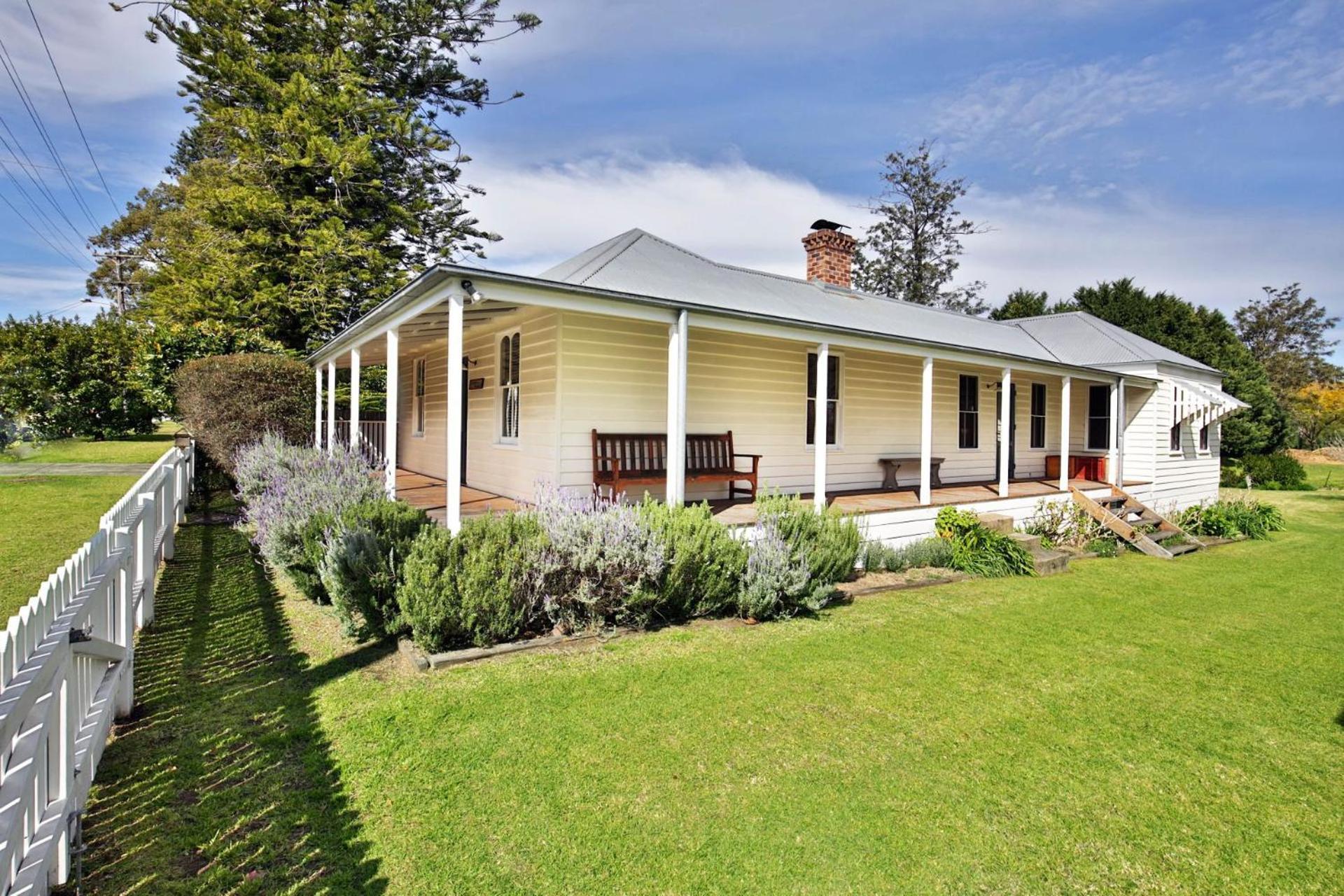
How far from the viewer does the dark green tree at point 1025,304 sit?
1129 inches

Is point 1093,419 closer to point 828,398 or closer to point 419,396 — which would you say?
point 828,398

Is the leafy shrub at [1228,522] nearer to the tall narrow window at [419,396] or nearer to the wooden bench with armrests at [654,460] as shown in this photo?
the wooden bench with armrests at [654,460]

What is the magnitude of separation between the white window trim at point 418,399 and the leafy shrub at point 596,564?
960 cm

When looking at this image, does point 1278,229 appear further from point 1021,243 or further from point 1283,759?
point 1283,759

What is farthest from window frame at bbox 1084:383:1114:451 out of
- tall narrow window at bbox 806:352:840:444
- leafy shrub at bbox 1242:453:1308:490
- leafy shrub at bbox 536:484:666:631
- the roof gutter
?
leafy shrub at bbox 536:484:666:631

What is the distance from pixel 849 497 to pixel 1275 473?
21.3 metres

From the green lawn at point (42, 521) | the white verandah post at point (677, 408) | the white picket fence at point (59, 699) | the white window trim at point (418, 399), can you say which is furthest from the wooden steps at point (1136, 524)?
the green lawn at point (42, 521)

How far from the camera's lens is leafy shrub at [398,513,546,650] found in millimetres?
4879

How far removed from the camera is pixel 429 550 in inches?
197

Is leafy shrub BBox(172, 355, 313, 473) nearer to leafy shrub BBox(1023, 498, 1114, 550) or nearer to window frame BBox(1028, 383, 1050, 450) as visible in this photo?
leafy shrub BBox(1023, 498, 1114, 550)

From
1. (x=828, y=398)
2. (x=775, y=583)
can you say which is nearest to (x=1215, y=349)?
(x=828, y=398)

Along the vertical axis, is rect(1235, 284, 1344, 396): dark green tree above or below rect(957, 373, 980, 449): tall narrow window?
above

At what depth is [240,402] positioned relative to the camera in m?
11.9

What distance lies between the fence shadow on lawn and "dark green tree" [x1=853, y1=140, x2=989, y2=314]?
104 feet
